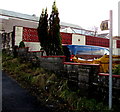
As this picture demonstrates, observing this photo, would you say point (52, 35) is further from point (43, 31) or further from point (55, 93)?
point (55, 93)

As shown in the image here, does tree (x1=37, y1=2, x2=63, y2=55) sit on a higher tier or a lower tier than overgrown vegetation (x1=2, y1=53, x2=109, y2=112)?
higher

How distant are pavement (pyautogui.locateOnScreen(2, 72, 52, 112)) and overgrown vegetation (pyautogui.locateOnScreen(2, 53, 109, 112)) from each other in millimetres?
320

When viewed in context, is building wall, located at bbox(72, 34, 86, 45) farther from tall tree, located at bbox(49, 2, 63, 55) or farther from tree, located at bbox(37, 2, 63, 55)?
tall tree, located at bbox(49, 2, 63, 55)

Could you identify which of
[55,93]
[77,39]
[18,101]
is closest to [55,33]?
[55,93]

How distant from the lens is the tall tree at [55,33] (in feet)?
30.9

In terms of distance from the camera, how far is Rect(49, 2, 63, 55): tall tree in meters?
9.42

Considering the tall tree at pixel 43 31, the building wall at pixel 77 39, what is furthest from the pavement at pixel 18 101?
the building wall at pixel 77 39

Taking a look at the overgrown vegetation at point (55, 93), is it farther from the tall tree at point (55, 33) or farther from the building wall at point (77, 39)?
the building wall at point (77, 39)

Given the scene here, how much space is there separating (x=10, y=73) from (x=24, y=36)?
5050mm

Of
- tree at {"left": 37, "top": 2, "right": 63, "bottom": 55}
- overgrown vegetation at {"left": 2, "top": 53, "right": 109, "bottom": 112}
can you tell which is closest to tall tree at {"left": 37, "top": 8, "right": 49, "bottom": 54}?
tree at {"left": 37, "top": 2, "right": 63, "bottom": 55}

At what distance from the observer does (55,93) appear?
18.3 feet

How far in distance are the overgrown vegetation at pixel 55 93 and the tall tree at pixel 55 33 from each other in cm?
193

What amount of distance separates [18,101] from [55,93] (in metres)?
A: 1.44

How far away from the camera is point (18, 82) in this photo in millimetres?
6953
